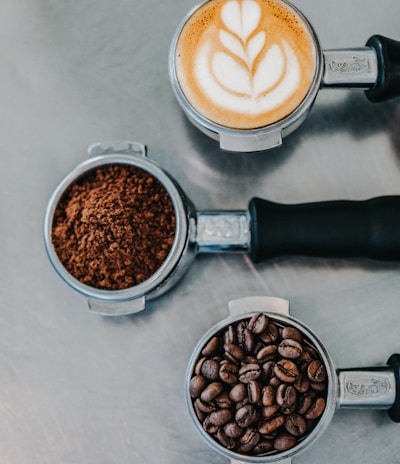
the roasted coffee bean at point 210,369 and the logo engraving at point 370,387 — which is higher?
the roasted coffee bean at point 210,369

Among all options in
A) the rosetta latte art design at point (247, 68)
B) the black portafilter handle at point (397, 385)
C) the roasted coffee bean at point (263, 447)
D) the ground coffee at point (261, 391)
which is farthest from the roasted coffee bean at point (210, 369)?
the rosetta latte art design at point (247, 68)

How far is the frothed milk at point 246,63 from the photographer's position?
93 centimetres

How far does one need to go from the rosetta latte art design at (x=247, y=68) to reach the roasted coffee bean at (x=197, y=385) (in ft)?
1.21

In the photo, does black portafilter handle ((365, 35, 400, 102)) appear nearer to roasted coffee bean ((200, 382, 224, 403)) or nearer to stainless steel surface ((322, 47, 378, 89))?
stainless steel surface ((322, 47, 378, 89))

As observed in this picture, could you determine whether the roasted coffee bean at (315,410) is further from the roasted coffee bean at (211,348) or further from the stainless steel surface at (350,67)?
the stainless steel surface at (350,67)

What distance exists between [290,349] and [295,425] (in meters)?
0.10

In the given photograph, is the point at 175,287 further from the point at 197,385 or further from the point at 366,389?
the point at 366,389

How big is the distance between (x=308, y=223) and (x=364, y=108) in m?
0.23

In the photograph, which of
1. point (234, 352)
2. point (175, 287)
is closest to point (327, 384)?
point (234, 352)

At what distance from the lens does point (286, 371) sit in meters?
0.85

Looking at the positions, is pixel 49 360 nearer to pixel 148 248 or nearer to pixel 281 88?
pixel 148 248

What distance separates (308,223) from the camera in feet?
2.99

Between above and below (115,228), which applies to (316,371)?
below

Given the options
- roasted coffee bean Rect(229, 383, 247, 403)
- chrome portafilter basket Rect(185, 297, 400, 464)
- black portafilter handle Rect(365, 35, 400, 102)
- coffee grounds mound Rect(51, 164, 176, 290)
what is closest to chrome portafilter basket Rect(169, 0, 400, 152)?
black portafilter handle Rect(365, 35, 400, 102)
